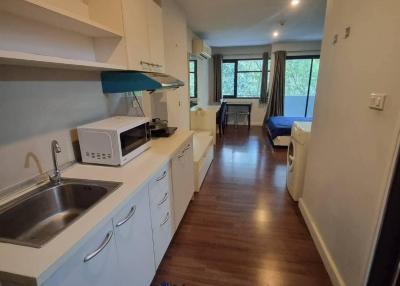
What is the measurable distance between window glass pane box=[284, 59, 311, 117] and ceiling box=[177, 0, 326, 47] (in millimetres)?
1072

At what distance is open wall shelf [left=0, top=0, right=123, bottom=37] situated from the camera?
978 millimetres

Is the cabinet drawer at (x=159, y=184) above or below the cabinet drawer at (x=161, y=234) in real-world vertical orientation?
above

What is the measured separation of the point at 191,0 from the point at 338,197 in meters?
3.03

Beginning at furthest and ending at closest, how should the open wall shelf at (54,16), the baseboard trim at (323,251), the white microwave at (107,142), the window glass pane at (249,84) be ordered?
the window glass pane at (249,84)
the baseboard trim at (323,251)
the white microwave at (107,142)
the open wall shelf at (54,16)

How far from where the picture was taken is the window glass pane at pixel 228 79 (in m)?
7.19

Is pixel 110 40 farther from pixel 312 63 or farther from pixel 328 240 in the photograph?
pixel 312 63

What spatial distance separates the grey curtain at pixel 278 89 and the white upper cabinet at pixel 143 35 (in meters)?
5.10

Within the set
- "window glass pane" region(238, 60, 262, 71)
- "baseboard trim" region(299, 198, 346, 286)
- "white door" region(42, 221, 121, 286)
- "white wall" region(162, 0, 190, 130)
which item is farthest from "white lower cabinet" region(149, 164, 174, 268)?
"window glass pane" region(238, 60, 262, 71)

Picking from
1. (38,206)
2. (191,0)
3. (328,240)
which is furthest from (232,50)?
(38,206)

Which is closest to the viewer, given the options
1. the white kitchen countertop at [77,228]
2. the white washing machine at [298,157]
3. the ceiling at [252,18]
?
the white kitchen countertop at [77,228]

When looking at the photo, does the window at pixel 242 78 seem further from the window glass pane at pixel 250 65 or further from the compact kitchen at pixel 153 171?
the compact kitchen at pixel 153 171

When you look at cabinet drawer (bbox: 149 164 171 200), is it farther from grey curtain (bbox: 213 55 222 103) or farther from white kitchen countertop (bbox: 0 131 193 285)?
grey curtain (bbox: 213 55 222 103)

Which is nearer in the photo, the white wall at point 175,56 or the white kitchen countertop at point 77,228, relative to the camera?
the white kitchen countertop at point 77,228

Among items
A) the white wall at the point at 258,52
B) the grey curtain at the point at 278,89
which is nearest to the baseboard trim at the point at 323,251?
the grey curtain at the point at 278,89
